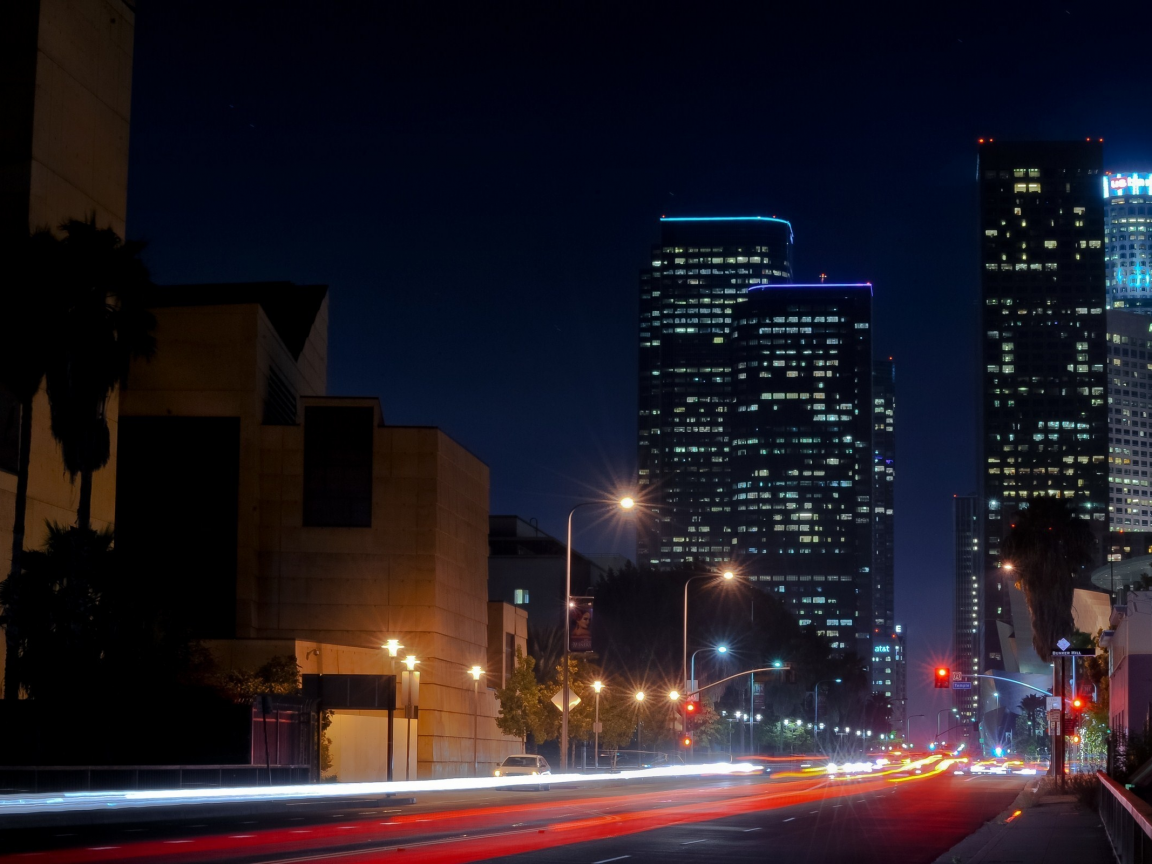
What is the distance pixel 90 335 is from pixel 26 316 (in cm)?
216

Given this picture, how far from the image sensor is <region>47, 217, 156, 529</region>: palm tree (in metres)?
50.8

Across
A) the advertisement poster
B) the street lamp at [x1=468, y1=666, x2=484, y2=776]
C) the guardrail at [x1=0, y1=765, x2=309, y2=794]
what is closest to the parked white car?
the advertisement poster

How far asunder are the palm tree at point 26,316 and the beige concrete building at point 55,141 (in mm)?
2212

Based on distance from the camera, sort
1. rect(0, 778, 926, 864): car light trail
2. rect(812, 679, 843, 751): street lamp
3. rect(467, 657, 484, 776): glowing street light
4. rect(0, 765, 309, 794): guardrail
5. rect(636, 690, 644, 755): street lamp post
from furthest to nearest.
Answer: rect(812, 679, 843, 751): street lamp, rect(636, 690, 644, 755): street lamp post, rect(467, 657, 484, 776): glowing street light, rect(0, 765, 309, 794): guardrail, rect(0, 778, 926, 864): car light trail

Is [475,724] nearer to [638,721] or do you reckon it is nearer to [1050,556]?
[638,721]

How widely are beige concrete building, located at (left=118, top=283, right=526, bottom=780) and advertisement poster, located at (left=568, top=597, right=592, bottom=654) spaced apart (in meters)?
24.7

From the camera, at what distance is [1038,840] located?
27859mm

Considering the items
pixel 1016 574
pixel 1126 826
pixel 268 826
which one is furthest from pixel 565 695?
pixel 1016 574

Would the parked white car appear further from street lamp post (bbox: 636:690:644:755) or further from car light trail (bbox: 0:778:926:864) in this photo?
street lamp post (bbox: 636:690:644:755)

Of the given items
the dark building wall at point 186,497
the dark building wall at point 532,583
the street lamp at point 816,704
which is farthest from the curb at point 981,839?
the street lamp at point 816,704

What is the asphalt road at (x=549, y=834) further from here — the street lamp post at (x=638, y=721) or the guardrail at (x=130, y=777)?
the street lamp post at (x=638, y=721)

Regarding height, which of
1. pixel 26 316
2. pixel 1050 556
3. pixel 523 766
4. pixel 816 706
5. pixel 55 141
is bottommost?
pixel 816 706

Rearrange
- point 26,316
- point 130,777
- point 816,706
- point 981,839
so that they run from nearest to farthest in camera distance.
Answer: point 981,839, point 130,777, point 26,316, point 816,706

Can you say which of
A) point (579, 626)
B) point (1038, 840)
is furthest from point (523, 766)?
point (1038, 840)
